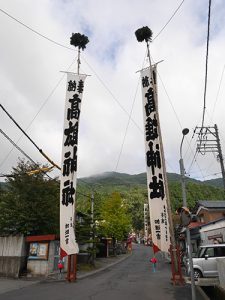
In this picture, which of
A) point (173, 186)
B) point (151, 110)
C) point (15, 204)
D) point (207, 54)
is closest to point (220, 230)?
point (151, 110)

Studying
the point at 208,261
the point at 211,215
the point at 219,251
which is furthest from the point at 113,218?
the point at 219,251

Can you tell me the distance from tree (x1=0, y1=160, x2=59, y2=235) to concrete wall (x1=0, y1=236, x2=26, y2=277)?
63cm

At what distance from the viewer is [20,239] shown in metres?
20.3

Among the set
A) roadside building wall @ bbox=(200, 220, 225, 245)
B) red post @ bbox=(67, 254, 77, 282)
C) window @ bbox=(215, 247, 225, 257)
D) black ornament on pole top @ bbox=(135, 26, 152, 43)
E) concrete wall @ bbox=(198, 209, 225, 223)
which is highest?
black ornament on pole top @ bbox=(135, 26, 152, 43)

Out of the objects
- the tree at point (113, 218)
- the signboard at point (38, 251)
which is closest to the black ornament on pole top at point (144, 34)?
the signboard at point (38, 251)

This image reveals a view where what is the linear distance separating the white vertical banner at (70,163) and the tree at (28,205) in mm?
6494

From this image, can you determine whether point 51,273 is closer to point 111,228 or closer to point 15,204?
point 15,204

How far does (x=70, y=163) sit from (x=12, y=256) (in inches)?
371

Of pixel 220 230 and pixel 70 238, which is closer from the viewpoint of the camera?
pixel 70 238

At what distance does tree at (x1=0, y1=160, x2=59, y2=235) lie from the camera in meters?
20.5

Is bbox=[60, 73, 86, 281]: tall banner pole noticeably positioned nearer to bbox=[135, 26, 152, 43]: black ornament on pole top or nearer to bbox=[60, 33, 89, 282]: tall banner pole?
bbox=[60, 33, 89, 282]: tall banner pole

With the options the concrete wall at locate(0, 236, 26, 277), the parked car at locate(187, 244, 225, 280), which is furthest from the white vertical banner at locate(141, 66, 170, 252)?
the concrete wall at locate(0, 236, 26, 277)

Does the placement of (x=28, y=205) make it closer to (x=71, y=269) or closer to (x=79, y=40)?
(x=71, y=269)

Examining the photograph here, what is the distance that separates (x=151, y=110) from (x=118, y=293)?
29.5 ft
